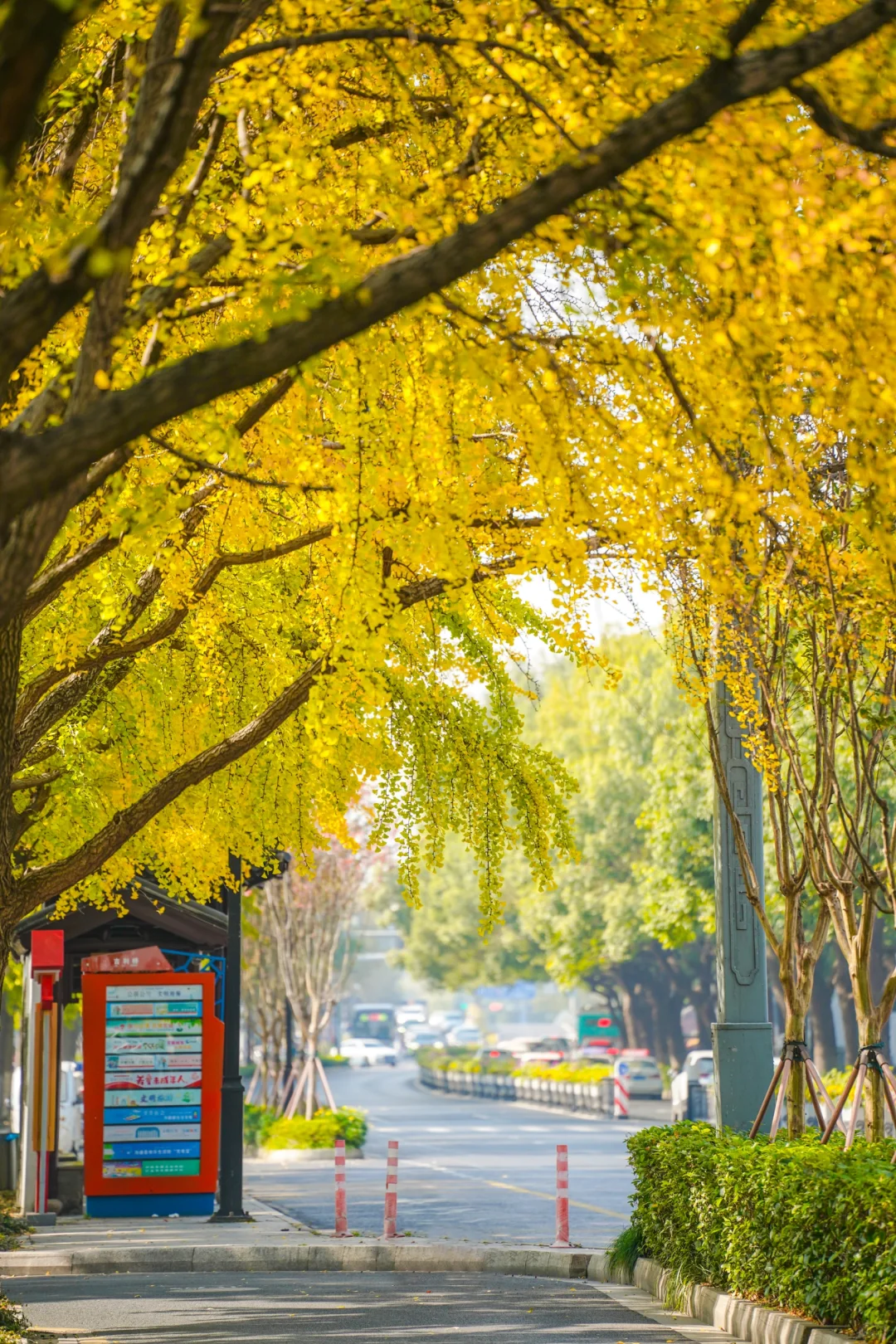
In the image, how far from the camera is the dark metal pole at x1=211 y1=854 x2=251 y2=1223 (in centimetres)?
1780

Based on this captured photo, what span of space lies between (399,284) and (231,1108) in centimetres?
1383

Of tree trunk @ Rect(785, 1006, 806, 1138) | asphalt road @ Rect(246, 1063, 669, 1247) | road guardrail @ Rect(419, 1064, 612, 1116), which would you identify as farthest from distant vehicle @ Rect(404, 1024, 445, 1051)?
tree trunk @ Rect(785, 1006, 806, 1138)

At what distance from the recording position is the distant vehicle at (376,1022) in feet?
452

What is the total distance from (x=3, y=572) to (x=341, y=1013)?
141749mm

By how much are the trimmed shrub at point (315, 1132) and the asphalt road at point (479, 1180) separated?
56 cm

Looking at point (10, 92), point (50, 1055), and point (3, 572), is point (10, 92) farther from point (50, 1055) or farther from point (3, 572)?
point (50, 1055)

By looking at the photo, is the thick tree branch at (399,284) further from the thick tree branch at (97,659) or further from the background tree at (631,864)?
the background tree at (631,864)

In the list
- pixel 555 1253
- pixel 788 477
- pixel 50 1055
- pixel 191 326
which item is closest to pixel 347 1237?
pixel 555 1253

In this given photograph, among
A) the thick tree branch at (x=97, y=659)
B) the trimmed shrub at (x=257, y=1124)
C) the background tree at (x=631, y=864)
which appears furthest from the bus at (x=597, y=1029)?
the thick tree branch at (x=97, y=659)

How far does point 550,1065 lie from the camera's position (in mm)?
57594

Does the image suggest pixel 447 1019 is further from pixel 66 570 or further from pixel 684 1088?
pixel 66 570

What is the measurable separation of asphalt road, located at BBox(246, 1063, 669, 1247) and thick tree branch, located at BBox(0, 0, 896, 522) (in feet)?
39.5

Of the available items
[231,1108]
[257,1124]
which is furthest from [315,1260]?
[257,1124]

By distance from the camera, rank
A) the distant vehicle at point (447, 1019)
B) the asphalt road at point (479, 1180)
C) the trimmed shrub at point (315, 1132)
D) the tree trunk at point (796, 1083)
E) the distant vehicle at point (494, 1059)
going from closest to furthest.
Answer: the tree trunk at point (796, 1083) → the asphalt road at point (479, 1180) → the trimmed shrub at point (315, 1132) → the distant vehicle at point (494, 1059) → the distant vehicle at point (447, 1019)
